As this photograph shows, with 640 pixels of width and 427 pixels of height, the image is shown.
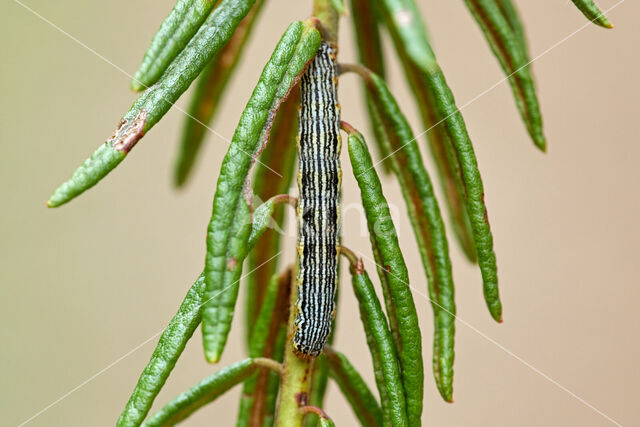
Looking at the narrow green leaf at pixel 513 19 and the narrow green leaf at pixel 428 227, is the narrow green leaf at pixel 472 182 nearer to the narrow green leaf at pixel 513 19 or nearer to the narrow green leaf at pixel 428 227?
the narrow green leaf at pixel 428 227

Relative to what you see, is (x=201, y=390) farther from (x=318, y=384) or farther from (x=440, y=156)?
(x=440, y=156)

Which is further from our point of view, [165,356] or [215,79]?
[215,79]

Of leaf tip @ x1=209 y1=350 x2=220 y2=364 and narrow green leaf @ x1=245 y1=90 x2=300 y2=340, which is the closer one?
leaf tip @ x1=209 y1=350 x2=220 y2=364

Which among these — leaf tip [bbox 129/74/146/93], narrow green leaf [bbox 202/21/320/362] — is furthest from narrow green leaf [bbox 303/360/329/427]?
leaf tip [bbox 129/74/146/93]

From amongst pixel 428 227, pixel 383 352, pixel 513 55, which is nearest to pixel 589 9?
pixel 513 55

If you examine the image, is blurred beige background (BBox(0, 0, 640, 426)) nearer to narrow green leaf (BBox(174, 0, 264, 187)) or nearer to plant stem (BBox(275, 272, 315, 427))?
narrow green leaf (BBox(174, 0, 264, 187))

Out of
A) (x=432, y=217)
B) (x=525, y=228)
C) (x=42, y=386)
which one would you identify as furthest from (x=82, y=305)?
(x=432, y=217)

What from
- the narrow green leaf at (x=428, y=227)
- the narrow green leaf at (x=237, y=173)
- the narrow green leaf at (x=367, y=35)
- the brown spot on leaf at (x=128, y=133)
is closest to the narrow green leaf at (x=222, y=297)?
the narrow green leaf at (x=237, y=173)
